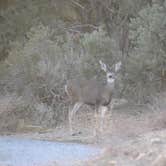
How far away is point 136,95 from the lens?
23.2m

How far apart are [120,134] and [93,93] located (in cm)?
268

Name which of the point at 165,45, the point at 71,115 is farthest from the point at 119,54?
the point at 71,115

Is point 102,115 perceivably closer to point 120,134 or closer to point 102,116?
point 102,116

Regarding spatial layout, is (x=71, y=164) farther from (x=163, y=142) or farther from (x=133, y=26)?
(x=133, y=26)

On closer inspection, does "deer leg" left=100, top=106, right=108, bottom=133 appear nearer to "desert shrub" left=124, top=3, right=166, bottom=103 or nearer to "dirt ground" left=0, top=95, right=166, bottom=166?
"dirt ground" left=0, top=95, right=166, bottom=166

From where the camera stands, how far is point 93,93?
1925cm

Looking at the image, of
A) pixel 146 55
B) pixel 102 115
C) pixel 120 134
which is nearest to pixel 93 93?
pixel 102 115

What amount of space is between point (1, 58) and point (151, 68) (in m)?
10.5

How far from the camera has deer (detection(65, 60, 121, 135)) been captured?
19.1 meters

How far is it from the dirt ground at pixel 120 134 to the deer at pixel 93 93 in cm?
57

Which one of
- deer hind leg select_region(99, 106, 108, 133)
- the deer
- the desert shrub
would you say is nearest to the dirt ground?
deer hind leg select_region(99, 106, 108, 133)

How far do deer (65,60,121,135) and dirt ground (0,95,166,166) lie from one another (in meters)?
0.57

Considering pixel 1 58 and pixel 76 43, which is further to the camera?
pixel 1 58

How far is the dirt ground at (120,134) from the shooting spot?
33.8ft
